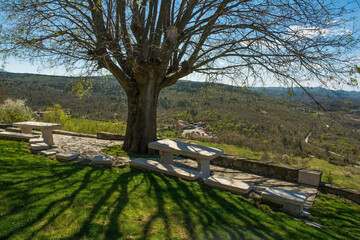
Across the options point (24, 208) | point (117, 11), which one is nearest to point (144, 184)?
point (24, 208)

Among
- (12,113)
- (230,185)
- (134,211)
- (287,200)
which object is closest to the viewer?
(134,211)

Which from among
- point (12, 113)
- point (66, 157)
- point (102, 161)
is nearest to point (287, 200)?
point (102, 161)

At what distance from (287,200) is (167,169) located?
272cm

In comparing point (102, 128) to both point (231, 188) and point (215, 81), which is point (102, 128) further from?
point (231, 188)

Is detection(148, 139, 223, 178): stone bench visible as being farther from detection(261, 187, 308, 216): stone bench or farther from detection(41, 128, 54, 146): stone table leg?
detection(41, 128, 54, 146): stone table leg

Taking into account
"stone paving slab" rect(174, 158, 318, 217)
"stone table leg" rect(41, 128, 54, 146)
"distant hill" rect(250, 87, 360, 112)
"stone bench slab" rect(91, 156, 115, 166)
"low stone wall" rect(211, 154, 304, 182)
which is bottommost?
"stone paving slab" rect(174, 158, 318, 217)

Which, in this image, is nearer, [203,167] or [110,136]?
[203,167]

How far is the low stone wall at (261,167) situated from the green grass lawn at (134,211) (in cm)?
117

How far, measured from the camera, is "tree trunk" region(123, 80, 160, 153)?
8359mm

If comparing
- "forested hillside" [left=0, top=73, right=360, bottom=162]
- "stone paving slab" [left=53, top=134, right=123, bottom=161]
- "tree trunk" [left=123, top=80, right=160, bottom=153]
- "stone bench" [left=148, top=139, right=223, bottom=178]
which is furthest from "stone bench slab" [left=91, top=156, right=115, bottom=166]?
"forested hillside" [left=0, top=73, right=360, bottom=162]

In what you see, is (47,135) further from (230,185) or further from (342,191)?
(342,191)

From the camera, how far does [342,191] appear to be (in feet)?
17.9

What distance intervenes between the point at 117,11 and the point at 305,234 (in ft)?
23.8

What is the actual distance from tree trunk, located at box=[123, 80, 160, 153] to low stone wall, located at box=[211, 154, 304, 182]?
8.54ft
